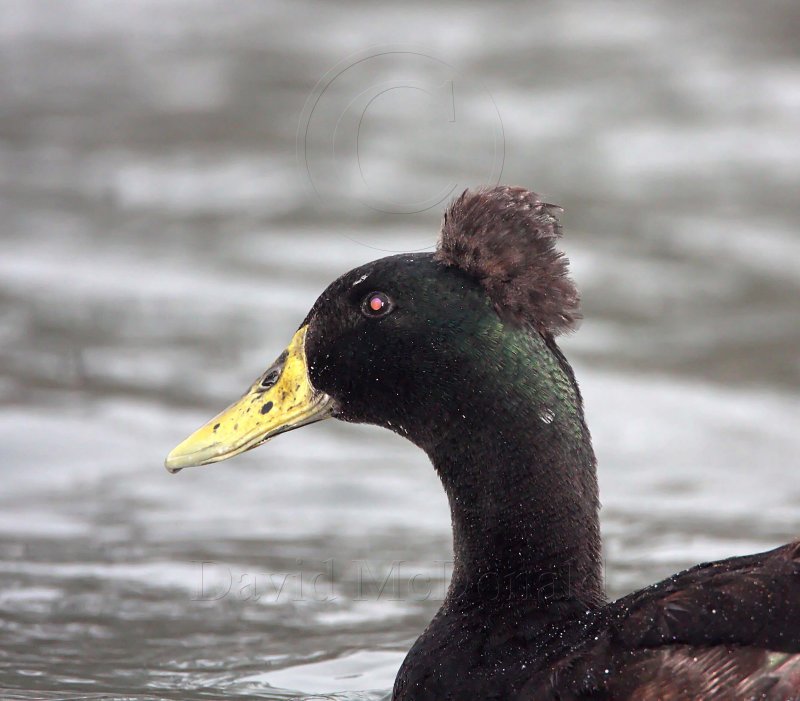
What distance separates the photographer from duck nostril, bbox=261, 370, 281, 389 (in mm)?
5809

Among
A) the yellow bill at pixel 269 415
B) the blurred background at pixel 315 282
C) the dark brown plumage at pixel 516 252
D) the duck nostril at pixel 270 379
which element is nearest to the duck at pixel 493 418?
the dark brown plumage at pixel 516 252

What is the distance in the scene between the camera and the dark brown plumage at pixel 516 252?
204 inches

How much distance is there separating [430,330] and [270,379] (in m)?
0.75

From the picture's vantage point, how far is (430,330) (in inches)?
211

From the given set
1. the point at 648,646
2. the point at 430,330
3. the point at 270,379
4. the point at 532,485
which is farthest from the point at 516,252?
the point at 648,646

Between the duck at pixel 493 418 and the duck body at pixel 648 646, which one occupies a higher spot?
the duck at pixel 493 418

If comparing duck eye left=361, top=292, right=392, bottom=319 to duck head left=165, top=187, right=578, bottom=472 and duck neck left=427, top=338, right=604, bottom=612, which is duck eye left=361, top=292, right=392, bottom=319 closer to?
duck head left=165, top=187, right=578, bottom=472

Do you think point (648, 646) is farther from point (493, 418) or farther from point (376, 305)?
point (376, 305)

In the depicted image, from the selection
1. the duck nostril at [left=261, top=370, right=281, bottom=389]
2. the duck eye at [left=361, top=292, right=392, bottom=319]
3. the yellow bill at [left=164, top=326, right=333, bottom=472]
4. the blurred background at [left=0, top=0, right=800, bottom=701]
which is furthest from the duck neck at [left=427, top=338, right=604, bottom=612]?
the blurred background at [left=0, top=0, right=800, bottom=701]

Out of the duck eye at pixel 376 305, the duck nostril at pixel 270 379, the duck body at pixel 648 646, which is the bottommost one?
the duck body at pixel 648 646

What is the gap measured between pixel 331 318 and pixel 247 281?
657 cm

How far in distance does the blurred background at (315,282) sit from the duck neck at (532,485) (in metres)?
1.24

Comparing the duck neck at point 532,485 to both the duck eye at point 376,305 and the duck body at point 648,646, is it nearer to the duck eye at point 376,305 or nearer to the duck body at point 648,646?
the duck body at point 648,646

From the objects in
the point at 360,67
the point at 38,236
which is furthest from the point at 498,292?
the point at 360,67
